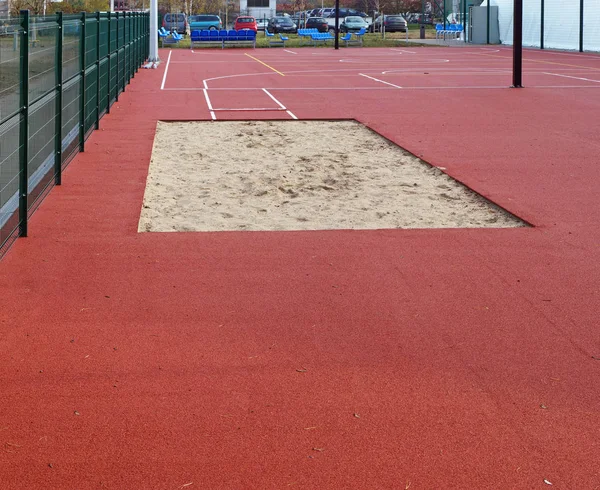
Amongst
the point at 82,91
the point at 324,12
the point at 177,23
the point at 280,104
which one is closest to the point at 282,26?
the point at 177,23

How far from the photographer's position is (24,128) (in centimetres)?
880

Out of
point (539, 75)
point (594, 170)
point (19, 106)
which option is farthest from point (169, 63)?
point (19, 106)

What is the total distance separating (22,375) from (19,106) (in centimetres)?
377

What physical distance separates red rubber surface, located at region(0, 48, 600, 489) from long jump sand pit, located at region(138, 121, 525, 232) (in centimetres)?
46

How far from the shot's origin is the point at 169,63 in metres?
40.3

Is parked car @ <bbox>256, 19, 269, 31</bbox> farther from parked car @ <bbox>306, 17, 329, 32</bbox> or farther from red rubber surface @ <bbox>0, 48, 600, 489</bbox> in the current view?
red rubber surface @ <bbox>0, 48, 600, 489</bbox>

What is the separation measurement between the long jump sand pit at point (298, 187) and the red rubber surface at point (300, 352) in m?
0.46

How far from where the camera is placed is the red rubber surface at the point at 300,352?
449 cm

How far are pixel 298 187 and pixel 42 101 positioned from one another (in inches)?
124

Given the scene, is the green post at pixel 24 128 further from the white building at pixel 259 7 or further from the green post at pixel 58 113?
the white building at pixel 259 7

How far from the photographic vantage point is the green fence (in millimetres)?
8312

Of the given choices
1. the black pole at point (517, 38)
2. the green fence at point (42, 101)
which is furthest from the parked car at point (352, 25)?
the green fence at point (42, 101)

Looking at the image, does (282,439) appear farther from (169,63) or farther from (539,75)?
(169,63)

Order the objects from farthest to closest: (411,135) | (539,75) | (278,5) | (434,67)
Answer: (278,5) → (434,67) → (539,75) → (411,135)
